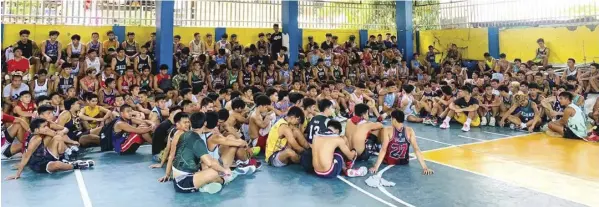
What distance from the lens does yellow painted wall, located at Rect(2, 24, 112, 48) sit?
1340 cm

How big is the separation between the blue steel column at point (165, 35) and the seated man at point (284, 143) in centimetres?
772

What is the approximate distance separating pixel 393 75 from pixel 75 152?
38.2 ft

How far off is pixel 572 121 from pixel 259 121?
6.25 meters

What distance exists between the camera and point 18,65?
37.9 feet

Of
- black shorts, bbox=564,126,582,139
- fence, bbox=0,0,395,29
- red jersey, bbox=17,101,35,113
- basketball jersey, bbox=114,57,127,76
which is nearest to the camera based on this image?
red jersey, bbox=17,101,35,113

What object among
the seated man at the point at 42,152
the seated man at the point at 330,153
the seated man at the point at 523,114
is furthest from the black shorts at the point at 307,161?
the seated man at the point at 523,114

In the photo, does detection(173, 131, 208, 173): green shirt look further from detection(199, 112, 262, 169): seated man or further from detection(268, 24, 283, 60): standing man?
detection(268, 24, 283, 60): standing man

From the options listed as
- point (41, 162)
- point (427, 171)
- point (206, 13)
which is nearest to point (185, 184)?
point (41, 162)

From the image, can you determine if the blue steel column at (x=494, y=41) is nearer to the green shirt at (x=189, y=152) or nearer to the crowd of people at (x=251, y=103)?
the crowd of people at (x=251, y=103)

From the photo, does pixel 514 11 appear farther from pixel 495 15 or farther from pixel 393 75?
pixel 393 75

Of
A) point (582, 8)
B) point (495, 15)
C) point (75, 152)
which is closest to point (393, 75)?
point (495, 15)

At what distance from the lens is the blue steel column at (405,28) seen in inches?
784

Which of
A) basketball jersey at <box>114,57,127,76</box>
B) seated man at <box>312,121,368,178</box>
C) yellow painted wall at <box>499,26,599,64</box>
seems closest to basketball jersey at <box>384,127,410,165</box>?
seated man at <box>312,121,368,178</box>

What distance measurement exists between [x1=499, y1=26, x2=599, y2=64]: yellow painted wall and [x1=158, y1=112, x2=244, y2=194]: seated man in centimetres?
1444
